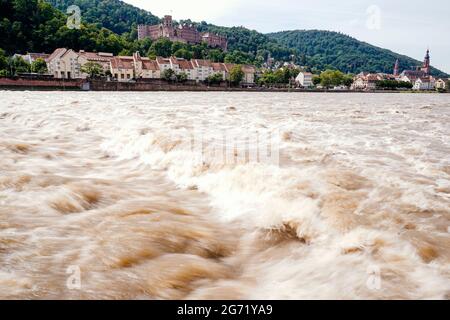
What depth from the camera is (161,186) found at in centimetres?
685

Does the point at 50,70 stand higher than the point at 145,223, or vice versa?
the point at 50,70

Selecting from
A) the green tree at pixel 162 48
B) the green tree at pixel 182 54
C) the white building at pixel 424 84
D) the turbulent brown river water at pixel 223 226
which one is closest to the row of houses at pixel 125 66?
the green tree at pixel 182 54

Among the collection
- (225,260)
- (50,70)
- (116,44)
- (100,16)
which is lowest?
(225,260)

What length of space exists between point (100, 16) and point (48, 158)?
209m

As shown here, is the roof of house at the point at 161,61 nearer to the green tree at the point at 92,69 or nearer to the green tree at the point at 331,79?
the green tree at the point at 92,69

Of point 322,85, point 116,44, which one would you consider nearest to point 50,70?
point 116,44

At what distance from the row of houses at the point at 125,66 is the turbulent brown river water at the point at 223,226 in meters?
92.7

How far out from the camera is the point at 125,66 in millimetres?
105875

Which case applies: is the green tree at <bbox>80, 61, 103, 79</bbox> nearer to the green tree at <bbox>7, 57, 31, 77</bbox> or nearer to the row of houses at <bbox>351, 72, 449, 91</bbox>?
the green tree at <bbox>7, 57, 31, 77</bbox>

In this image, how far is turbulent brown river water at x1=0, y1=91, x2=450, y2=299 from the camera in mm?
3473

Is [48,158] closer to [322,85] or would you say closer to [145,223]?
[145,223]

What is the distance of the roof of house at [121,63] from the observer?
10456cm

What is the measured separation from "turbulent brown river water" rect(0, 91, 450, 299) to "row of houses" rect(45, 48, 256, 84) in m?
92.7
